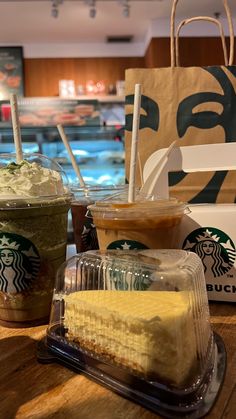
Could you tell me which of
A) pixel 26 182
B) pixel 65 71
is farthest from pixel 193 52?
pixel 26 182

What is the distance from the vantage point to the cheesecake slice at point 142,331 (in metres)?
0.51

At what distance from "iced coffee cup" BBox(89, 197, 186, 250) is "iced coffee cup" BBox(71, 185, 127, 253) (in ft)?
0.41

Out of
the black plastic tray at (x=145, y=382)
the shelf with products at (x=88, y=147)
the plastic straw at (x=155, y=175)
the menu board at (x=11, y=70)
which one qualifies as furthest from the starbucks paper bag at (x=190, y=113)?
the menu board at (x=11, y=70)

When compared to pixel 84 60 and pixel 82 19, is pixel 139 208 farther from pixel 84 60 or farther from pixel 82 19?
pixel 84 60

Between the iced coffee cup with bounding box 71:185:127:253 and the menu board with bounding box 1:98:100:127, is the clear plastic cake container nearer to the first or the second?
the iced coffee cup with bounding box 71:185:127:253

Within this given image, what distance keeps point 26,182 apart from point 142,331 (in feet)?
1.14

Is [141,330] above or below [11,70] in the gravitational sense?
below

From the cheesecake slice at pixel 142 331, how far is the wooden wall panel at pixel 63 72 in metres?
4.25

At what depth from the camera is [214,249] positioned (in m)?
0.83

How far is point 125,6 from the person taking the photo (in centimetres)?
351

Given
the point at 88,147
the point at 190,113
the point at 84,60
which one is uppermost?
the point at 84,60

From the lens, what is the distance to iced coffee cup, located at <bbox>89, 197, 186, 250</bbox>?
746mm

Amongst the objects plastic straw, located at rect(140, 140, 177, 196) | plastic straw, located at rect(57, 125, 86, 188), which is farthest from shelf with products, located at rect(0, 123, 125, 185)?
plastic straw, located at rect(140, 140, 177, 196)

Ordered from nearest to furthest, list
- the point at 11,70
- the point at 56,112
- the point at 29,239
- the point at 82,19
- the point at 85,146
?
the point at 29,239, the point at 85,146, the point at 82,19, the point at 56,112, the point at 11,70
